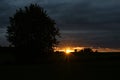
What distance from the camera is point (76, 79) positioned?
32.3m

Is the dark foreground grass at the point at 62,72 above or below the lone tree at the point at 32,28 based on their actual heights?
below

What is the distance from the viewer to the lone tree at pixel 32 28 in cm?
7262

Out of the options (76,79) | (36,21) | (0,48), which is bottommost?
(76,79)

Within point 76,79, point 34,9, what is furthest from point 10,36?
point 76,79

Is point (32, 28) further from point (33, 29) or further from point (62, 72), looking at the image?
point (62, 72)

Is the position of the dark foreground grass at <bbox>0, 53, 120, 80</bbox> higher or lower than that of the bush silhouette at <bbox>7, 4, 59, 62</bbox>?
lower

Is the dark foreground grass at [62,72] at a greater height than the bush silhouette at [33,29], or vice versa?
the bush silhouette at [33,29]

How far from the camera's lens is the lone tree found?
72625mm

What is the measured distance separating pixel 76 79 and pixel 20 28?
44593 millimetres

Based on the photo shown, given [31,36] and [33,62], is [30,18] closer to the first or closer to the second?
[31,36]

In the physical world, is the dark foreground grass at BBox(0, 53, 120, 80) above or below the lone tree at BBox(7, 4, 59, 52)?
→ below

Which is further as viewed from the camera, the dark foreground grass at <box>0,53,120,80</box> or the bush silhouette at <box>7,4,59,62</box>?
the bush silhouette at <box>7,4,59,62</box>

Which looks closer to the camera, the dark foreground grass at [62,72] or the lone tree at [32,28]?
the dark foreground grass at [62,72]

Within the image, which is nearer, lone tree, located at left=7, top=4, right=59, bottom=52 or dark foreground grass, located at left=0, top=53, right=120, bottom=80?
dark foreground grass, located at left=0, top=53, right=120, bottom=80
